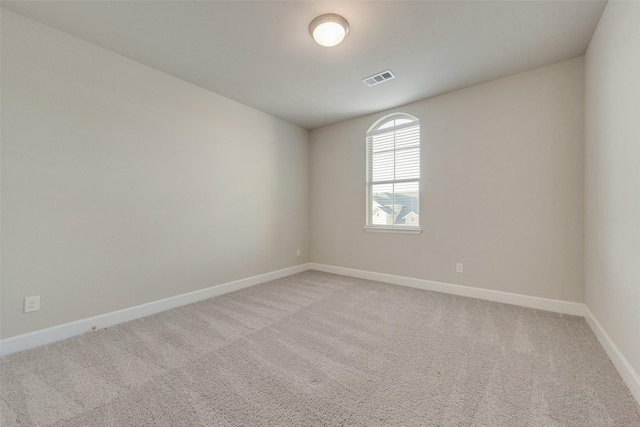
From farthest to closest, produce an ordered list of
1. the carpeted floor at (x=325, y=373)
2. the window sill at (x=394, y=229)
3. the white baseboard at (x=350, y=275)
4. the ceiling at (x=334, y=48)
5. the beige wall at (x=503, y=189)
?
the window sill at (x=394, y=229) → the beige wall at (x=503, y=189) → the ceiling at (x=334, y=48) → the white baseboard at (x=350, y=275) → the carpeted floor at (x=325, y=373)

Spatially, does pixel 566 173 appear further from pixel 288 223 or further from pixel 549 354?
pixel 288 223

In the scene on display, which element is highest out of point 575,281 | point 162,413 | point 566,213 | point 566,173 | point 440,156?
point 440,156

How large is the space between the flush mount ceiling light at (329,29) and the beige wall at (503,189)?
1.89 meters

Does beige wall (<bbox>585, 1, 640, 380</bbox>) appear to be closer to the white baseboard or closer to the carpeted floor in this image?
the white baseboard

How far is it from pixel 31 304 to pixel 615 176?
4.55 m

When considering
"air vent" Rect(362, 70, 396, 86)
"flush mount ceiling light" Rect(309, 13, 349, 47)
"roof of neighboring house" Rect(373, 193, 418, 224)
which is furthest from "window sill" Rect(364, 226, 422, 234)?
"flush mount ceiling light" Rect(309, 13, 349, 47)

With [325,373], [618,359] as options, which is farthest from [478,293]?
[325,373]

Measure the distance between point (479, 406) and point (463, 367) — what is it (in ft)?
1.21

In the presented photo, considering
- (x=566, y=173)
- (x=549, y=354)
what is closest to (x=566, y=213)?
(x=566, y=173)

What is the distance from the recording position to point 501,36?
229 centimetres

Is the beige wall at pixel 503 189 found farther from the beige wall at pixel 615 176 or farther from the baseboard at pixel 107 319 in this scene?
the baseboard at pixel 107 319

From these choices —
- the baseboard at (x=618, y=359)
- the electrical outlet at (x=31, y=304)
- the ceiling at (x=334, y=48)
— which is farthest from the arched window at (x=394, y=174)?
the electrical outlet at (x=31, y=304)

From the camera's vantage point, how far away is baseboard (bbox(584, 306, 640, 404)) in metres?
1.48

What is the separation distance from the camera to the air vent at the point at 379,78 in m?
2.89
